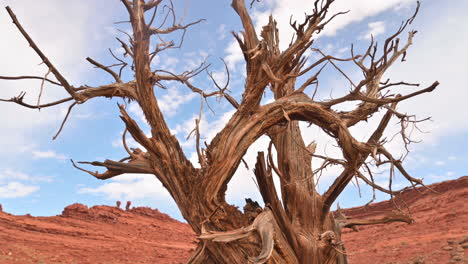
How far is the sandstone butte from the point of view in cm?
1614

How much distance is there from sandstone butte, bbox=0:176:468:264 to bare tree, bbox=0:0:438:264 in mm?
7742

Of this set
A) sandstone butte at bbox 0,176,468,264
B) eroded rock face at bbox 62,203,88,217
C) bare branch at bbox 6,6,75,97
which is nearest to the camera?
bare branch at bbox 6,6,75,97

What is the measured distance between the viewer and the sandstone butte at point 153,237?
16.1m

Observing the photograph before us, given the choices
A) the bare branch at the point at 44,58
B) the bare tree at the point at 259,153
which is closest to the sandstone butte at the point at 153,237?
the bare tree at the point at 259,153

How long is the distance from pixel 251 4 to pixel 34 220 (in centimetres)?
2463

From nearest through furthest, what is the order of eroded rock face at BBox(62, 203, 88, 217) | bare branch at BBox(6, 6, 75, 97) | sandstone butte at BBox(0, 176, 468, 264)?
1. bare branch at BBox(6, 6, 75, 97)
2. sandstone butte at BBox(0, 176, 468, 264)
3. eroded rock face at BBox(62, 203, 88, 217)

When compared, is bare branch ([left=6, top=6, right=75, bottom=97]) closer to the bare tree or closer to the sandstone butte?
the bare tree

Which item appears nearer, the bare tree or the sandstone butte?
the bare tree

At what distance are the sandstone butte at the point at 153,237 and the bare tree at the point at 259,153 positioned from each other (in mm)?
7742

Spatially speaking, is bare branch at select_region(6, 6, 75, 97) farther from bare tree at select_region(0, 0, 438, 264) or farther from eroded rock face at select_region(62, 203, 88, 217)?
eroded rock face at select_region(62, 203, 88, 217)

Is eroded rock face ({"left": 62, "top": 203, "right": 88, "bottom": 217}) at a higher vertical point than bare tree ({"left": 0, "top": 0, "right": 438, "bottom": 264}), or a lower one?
higher

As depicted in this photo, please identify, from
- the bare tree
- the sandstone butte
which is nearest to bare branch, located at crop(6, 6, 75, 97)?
the bare tree

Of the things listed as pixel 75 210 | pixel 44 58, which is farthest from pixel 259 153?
pixel 75 210

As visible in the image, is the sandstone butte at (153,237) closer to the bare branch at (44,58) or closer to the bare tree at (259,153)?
the bare tree at (259,153)
